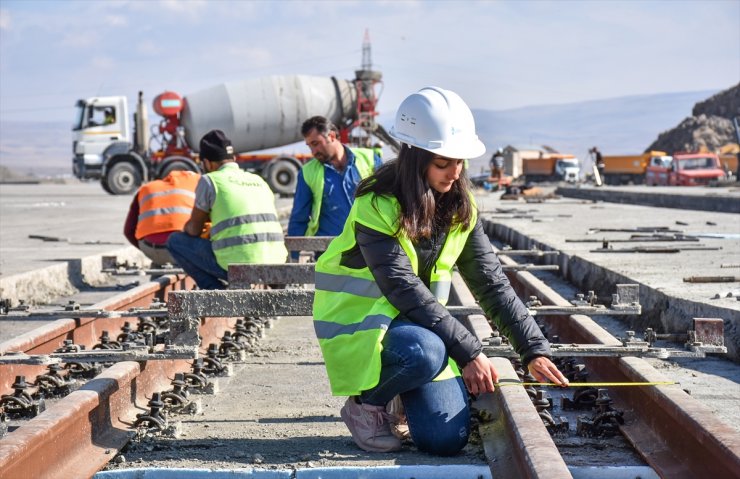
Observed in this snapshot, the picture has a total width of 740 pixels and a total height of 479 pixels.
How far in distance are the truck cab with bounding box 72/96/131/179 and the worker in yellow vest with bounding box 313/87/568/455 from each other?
2969 cm

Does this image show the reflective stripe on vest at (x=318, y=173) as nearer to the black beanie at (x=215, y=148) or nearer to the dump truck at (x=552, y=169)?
the black beanie at (x=215, y=148)

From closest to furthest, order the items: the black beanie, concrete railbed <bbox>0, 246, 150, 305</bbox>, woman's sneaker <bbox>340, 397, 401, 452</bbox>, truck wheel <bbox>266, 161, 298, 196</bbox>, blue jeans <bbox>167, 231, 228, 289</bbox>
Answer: woman's sneaker <bbox>340, 397, 401, 452</bbox> → the black beanie → blue jeans <bbox>167, 231, 228, 289</bbox> → concrete railbed <bbox>0, 246, 150, 305</bbox> → truck wheel <bbox>266, 161, 298, 196</bbox>

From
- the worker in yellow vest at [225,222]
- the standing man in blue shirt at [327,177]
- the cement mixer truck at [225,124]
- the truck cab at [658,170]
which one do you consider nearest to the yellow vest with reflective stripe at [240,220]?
the worker in yellow vest at [225,222]

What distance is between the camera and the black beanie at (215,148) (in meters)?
7.12

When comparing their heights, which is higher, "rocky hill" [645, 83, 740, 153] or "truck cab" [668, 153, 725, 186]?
"rocky hill" [645, 83, 740, 153]

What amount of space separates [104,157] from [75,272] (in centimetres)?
2290

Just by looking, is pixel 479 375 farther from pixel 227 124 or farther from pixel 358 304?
pixel 227 124

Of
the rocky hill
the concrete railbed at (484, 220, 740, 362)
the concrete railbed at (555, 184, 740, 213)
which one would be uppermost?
the rocky hill

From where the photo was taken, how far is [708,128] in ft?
249

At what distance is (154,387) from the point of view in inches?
202

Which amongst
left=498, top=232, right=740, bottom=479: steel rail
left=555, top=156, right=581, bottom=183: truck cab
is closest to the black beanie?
left=498, top=232, right=740, bottom=479: steel rail

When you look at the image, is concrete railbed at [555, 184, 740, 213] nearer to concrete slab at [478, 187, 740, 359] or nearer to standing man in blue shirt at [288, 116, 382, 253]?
concrete slab at [478, 187, 740, 359]

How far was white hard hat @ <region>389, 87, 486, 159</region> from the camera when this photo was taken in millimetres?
3787

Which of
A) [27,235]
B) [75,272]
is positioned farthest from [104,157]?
[75,272]
